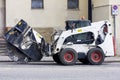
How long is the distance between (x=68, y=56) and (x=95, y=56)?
1336mm

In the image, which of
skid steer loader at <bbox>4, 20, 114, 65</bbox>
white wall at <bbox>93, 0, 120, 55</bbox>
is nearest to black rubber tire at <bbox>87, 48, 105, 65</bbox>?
skid steer loader at <bbox>4, 20, 114, 65</bbox>

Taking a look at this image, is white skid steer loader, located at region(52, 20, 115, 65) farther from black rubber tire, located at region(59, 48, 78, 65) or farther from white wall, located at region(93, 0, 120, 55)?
white wall, located at region(93, 0, 120, 55)

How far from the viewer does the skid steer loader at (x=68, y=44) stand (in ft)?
81.5

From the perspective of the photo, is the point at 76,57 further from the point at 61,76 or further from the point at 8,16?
the point at 8,16

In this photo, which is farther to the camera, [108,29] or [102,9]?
[102,9]

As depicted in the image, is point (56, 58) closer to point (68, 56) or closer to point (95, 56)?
point (68, 56)

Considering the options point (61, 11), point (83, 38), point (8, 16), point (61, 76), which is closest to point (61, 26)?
point (61, 11)

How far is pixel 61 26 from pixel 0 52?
484 cm

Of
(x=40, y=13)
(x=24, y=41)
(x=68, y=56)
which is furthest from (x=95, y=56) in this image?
(x=40, y=13)

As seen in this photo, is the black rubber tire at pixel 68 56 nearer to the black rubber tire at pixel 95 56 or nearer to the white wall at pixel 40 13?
Answer: the black rubber tire at pixel 95 56

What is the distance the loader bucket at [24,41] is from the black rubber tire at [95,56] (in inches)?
92.2

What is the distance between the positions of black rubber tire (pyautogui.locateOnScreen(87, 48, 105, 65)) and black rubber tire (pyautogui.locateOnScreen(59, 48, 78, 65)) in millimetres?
702

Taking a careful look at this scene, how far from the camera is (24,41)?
81.5ft

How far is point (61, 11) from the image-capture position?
34.7 meters
